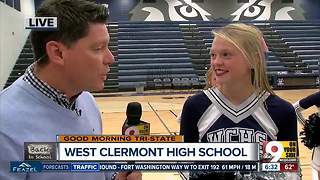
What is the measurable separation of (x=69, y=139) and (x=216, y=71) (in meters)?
0.26

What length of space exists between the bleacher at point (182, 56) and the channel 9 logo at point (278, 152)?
16.5 feet

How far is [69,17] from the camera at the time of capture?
1.39 feet

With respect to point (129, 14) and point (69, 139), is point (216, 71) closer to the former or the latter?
point (69, 139)

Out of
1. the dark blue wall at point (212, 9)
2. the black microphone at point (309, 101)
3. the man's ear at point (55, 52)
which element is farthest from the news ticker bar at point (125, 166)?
the dark blue wall at point (212, 9)

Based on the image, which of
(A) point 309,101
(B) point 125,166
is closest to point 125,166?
(B) point 125,166

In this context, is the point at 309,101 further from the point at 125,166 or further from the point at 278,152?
the point at 125,166

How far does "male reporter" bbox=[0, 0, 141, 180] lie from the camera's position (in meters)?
0.41

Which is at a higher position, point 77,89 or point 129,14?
point 129,14

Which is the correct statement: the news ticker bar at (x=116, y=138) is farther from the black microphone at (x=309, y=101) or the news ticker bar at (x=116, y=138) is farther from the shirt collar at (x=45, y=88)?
the black microphone at (x=309, y=101)

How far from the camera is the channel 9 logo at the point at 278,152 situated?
0.46m

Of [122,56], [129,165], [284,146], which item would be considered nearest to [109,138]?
[129,165]

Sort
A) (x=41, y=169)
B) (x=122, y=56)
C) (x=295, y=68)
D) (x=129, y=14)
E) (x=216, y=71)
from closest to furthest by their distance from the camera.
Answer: (x=41, y=169), (x=216, y=71), (x=122, y=56), (x=295, y=68), (x=129, y=14)

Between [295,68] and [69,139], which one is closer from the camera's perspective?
[69,139]

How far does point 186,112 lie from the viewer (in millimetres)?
697
